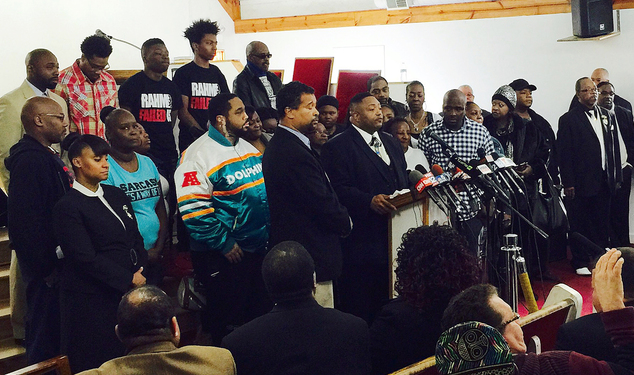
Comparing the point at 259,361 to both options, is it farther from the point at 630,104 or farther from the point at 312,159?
the point at 630,104

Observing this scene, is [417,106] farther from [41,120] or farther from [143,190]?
[41,120]

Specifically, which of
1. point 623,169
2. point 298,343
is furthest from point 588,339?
point 623,169

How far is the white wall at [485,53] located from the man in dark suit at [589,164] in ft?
5.74

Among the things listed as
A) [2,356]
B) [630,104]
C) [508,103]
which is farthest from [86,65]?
[630,104]

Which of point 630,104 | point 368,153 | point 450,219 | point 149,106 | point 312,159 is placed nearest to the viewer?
point 312,159

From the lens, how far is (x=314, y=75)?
22.3 ft

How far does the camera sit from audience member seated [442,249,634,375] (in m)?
1.70

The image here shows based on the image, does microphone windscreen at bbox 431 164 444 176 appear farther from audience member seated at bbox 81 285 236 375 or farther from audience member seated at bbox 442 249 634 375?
audience member seated at bbox 81 285 236 375

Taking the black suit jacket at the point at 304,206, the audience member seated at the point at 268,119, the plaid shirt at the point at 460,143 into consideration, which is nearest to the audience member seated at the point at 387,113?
the plaid shirt at the point at 460,143

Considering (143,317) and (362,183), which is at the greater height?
(362,183)

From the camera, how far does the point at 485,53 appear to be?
853cm

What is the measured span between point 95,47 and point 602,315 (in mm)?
3820

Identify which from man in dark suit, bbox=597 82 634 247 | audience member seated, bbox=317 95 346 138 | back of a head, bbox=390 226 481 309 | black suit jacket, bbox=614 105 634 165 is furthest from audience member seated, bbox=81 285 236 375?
black suit jacket, bbox=614 105 634 165

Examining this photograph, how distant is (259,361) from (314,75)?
16.5 feet
